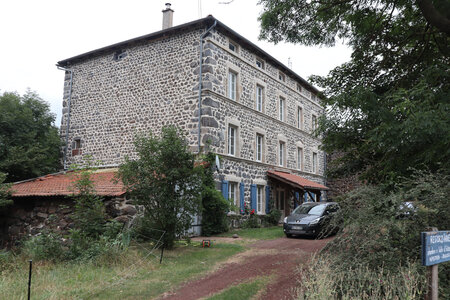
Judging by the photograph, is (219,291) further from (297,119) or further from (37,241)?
(297,119)

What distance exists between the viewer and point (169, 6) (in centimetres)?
1656

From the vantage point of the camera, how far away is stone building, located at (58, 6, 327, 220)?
14.4 m

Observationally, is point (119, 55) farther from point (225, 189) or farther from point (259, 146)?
point (225, 189)

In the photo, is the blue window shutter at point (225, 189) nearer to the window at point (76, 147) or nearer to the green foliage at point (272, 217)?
the green foliage at point (272, 217)

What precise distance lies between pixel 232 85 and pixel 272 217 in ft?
21.6

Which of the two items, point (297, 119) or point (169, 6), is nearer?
point (169, 6)

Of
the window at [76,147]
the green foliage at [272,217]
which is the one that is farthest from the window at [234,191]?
the window at [76,147]

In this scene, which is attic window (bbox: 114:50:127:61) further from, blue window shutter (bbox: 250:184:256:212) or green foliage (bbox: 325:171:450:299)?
green foliage (bbox: 325:171:450:299)

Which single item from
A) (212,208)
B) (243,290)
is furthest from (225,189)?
(243,290)

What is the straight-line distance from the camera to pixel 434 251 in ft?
13.1

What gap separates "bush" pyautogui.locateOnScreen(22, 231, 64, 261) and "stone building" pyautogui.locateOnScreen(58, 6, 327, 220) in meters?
6.17

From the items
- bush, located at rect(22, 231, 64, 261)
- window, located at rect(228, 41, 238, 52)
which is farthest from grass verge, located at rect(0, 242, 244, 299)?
window, located at rect(228, 41, 238, 52)

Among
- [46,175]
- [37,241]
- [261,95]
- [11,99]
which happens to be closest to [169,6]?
[261,95]

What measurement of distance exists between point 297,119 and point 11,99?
15.3 m
